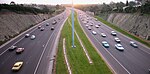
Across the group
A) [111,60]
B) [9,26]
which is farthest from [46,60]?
[9,26]

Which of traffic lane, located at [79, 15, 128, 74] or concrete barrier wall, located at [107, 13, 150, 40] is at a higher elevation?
concrete barrier wall, located at [107, 13, 150, 40]

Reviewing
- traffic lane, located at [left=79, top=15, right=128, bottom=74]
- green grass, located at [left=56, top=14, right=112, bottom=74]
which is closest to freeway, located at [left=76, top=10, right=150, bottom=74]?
traffic lane, located at [left=79, top=15, right=128, bottom=74]

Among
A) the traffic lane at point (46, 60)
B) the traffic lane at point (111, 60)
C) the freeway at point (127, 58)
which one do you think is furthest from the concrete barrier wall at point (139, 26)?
the traffic lane at point (46, 60)

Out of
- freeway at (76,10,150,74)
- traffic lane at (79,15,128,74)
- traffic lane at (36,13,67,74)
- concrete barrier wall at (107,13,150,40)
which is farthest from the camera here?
concrete barrier wall at (107,13,150,40)

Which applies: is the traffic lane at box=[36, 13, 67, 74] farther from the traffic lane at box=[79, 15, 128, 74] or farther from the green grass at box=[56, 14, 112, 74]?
the traffic lane at box=[79, 15, 128, 74]

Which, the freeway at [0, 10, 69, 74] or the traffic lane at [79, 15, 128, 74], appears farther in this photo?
the freeway at [0, 10, 69, 74]

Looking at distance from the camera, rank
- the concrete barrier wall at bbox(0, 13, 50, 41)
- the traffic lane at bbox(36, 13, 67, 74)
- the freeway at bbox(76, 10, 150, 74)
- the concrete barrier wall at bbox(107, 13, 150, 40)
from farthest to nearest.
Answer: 1. the concrete barrier wall at bbox(107, 13, 150, 40)
2. the concrete barrier wall at bbox(0, 13, 50, 41)
3. the freeway at bbox(76, 10, 150, 74)
4. the traffic lane at bbox(36, 13, 67, 74)

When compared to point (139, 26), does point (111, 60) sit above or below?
below

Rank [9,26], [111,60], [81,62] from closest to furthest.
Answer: [81,62] < [111,60] < [9,26]

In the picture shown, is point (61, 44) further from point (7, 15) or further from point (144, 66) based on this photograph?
point (7, 15)

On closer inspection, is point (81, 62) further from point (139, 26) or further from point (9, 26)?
point (9, 26)

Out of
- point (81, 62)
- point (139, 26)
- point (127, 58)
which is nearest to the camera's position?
point (81, 62)
